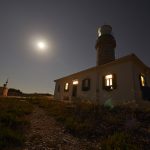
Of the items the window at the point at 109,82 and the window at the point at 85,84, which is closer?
the window at the point at 109,82

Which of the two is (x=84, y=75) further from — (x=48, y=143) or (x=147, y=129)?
(x=48, y=143)

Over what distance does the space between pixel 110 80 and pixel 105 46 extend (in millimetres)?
8015

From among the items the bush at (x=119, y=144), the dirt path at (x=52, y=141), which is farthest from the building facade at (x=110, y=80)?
the dirt path at (x=52, y=141)

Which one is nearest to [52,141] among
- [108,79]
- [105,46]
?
[108,79]

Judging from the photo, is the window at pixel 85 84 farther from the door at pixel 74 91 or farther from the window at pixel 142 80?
the window at pixel 142 80

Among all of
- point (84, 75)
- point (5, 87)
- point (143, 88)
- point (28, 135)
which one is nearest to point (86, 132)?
point (28, 135)

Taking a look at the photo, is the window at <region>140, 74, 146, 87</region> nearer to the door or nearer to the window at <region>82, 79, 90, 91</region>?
the window at <region>82, 79, 90, 91</region>

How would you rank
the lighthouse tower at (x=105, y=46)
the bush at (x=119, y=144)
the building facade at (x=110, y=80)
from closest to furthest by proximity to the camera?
the bush at (x=119, y=144), the building facade at (x=110, y=80), the lighthouse tower at (x=105, y=46)

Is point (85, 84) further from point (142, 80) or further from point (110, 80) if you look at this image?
point (142, 80)

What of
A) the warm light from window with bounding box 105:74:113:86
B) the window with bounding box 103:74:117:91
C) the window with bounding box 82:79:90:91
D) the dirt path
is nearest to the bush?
the dirt path

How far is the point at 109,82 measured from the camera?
16000 mm

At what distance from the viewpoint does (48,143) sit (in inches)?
204

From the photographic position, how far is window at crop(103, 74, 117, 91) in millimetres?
15248

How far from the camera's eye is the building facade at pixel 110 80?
46.3ft
